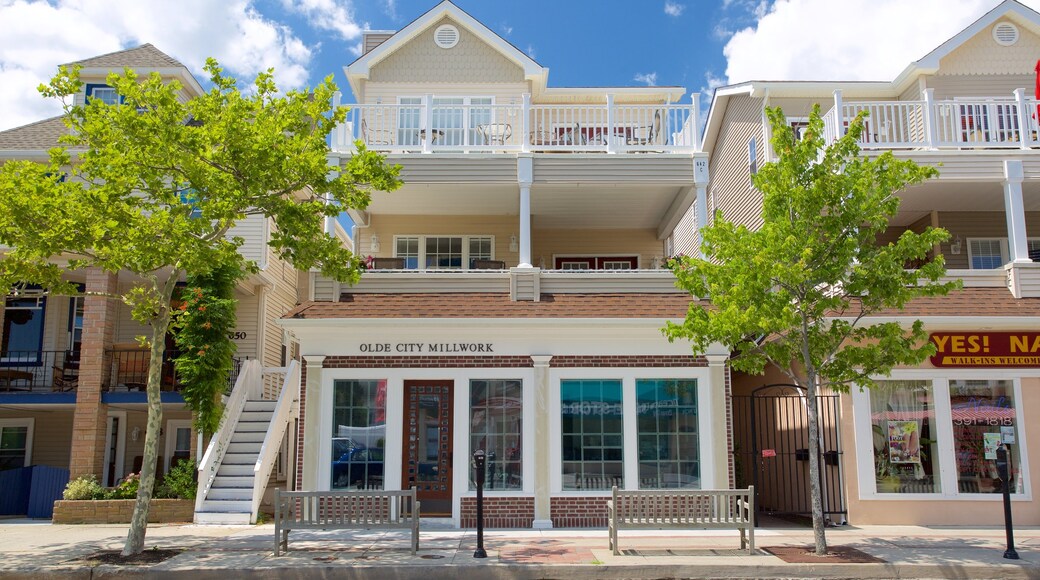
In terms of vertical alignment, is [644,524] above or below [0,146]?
below

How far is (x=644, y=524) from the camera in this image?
11.4 m

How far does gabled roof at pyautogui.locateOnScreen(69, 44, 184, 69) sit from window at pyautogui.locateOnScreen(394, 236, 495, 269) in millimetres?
7556

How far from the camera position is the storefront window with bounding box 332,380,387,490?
14289 millimetres

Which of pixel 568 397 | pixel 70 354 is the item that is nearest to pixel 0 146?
pixel 70 354

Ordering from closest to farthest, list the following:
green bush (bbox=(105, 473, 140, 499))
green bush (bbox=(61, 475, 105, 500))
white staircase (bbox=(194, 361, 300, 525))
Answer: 1. white staircase (bbox=(194, 361, 300, 525))
2. green bush (bbox=(61, 475, 105, 500))
3. green bush (bbox=(105, 473, 140, 499))

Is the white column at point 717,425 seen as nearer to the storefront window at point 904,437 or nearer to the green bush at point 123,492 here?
the storefront window at point 904,437

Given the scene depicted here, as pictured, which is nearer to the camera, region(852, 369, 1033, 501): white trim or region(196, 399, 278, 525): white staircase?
region(852, 369, 1033, 501): white trim

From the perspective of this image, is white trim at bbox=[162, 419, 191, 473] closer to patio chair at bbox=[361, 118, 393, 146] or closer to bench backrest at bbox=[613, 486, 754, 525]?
patio chair at bbox=[361, 118, 393, 146]

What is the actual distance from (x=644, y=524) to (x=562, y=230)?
9382 millimetres

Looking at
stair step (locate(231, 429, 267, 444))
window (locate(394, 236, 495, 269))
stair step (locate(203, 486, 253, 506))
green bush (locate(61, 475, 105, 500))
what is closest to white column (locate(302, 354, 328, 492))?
stair step (locate(203, 486, 253, 506))

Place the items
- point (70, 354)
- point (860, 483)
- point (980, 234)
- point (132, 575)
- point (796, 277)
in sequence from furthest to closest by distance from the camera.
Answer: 1. point (70, 354)
2. point (980, 234)
3. point (860, 483)
4. point (796, 277)
5. point (132, 575)

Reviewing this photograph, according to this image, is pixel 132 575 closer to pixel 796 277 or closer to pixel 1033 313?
pixel 796 277

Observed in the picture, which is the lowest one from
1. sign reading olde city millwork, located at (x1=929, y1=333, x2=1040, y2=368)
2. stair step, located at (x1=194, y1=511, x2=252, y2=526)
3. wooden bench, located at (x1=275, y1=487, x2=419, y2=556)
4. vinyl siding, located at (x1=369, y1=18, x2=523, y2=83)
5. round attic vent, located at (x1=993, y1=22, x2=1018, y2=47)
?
stair step, located at (x1=194, y1=511, x2=252, y2=526)

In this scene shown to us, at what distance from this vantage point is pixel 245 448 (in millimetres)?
16359
